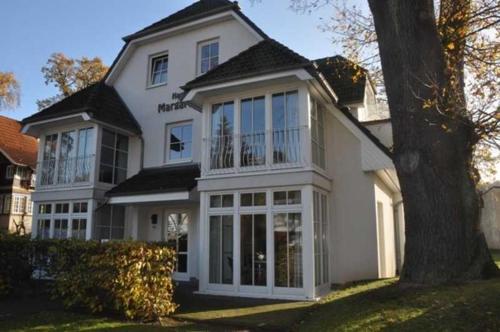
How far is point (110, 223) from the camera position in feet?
49.2

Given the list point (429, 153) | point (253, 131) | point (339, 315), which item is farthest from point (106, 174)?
point (429, 153)

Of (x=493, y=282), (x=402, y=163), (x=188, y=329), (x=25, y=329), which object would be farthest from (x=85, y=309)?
(x=493, y=282)

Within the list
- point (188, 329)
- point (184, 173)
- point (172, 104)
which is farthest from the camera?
point (172, 104)

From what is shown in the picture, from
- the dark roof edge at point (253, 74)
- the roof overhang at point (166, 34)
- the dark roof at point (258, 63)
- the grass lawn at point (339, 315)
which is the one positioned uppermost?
the roof overhang at point (166, 34)

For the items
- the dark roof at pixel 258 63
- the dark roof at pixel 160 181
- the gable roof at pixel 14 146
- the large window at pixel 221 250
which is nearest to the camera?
the dark roof at pixel 258 63

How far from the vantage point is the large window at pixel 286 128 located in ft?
36.0

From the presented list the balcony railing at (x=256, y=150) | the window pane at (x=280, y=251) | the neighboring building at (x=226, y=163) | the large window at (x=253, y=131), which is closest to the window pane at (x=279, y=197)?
the neighboring building at (x=226, y=163)

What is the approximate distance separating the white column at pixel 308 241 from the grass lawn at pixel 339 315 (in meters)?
0.49

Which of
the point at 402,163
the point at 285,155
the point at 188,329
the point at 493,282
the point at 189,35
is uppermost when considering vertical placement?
the point at 189,35

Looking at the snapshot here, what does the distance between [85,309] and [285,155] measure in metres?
5.83

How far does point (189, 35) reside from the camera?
15492 millimetres

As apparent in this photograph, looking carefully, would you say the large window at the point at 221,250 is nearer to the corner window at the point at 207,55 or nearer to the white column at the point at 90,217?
the white column at the point at 90,217

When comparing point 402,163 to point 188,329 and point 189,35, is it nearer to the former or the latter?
point 188,329

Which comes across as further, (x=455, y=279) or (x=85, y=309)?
(x=85, y=309)
